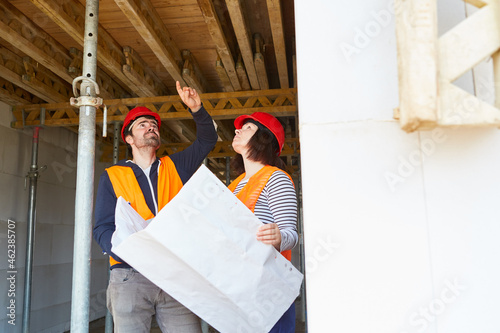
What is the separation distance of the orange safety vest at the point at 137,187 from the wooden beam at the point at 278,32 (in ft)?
7.39

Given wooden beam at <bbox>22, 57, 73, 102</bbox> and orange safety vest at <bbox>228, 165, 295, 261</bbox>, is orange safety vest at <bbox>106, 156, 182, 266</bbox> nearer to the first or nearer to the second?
orange safety vest at <bbox>228, 165, 295, 261</bbox>

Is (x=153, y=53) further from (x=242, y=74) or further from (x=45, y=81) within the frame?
(x=45, y=81)

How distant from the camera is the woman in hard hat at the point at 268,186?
6.24 ft

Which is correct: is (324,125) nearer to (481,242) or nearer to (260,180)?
(481,242)

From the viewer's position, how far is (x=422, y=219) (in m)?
1.28

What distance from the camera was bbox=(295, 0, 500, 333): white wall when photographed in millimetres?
1243

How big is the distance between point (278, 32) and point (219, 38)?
2.12ft

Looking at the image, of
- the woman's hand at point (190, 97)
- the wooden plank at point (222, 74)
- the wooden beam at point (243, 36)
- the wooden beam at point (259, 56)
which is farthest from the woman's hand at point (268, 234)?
the wooden plank at point (222, 74)

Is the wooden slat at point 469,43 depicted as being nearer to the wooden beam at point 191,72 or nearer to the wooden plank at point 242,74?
the wooden plank at point 242,74

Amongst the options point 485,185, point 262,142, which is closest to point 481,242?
point 485,185

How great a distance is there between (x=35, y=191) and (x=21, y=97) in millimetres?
1500

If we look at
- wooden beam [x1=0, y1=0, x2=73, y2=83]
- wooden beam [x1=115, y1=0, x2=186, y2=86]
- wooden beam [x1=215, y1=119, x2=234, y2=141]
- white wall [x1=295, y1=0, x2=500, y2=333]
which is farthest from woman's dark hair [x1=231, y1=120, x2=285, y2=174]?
wooden beam [x1=215, y1=119, x2=234, y2=141]

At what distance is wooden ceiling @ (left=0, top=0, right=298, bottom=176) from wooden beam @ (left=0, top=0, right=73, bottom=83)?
11 mm

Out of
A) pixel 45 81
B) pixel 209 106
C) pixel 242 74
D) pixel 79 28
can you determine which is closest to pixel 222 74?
pixel 242 74
